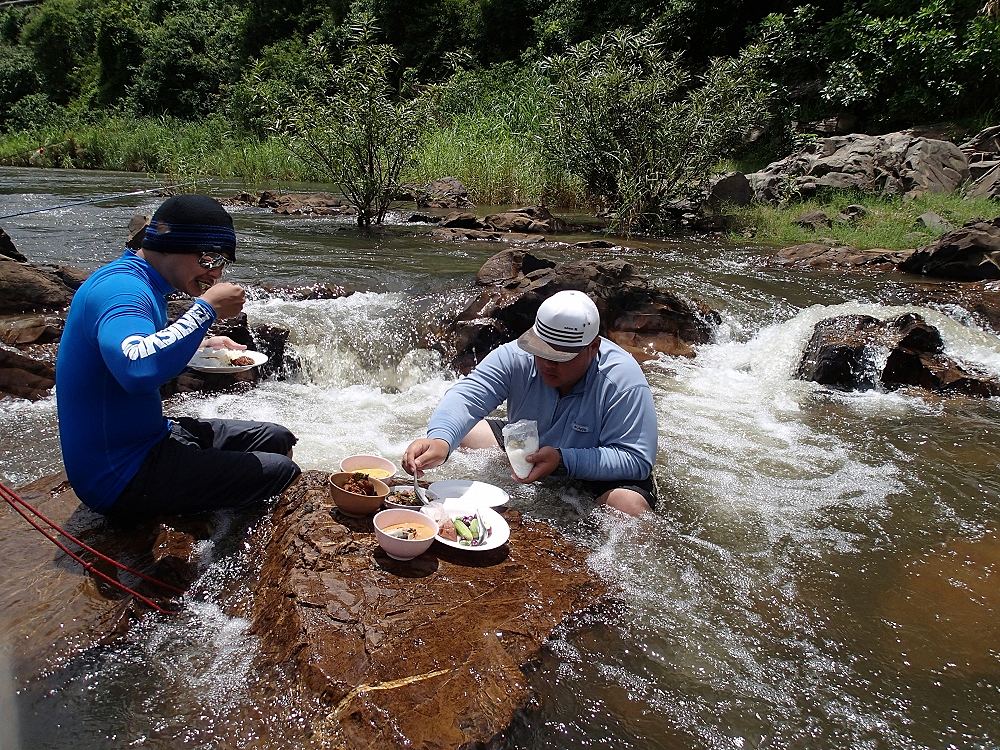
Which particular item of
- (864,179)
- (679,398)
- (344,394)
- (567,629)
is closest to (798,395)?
(679,398)

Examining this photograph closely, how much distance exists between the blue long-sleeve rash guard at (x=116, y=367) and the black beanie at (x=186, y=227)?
0.41 feet

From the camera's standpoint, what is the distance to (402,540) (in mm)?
2752

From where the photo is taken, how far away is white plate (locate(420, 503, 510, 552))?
2965 mm

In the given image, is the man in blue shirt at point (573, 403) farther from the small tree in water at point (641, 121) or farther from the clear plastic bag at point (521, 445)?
Answer: the small tree in water at point (641, 121)

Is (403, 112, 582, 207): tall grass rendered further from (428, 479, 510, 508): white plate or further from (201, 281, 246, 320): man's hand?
(201, 281, 246, 320): man's hand

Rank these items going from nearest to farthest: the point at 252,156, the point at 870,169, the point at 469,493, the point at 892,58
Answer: the point at 469,493
the point at 870,169
the point at 892,58
the point at 252,156

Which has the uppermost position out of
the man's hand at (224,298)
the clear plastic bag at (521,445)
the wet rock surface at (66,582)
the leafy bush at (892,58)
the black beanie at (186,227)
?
the leafy bush at (892,58)

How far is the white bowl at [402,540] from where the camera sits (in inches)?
110

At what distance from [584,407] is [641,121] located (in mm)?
11619

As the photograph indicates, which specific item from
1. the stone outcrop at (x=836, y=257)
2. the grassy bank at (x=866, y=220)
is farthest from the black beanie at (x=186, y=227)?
the grassy bank at (x=866, y=220)

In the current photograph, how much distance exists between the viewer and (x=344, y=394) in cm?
661

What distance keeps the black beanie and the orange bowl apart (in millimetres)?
1115

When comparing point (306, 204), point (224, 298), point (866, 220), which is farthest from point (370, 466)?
point (306, 204)

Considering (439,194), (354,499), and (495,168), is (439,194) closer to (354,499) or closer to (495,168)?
(495,168)
